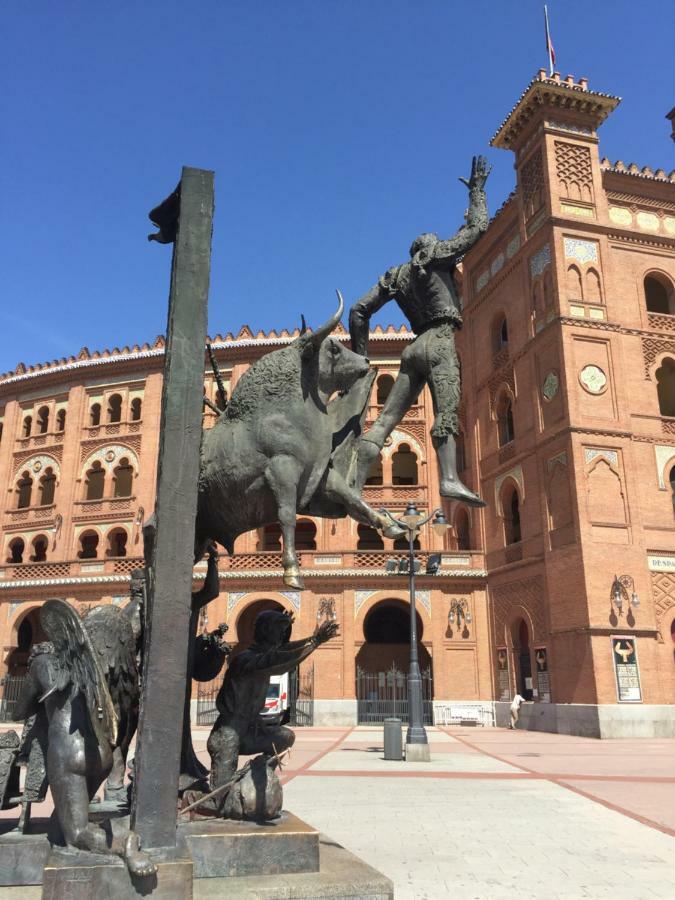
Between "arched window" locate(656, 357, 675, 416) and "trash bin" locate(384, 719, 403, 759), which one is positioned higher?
"arched window" locate(656, 357, 675, 416)

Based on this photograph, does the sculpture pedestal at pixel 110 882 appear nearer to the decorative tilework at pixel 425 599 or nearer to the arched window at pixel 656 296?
the decorative tilework at pixel 425 599

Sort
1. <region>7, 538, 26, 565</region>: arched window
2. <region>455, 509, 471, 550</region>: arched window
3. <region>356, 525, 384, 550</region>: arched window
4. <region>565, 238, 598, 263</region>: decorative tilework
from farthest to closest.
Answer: <region>7, 538, 26, 565</region>: arched window
<region>356, 525, 384, 550</region>: arched window
<region>455, 509, 471, 550</region>: arched window
<region>565, 238, 598, 263</region>: decorative tilework

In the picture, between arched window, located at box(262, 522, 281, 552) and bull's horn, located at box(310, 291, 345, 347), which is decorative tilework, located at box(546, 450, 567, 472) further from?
bull's horn, located at box(310, 291, 345, 347)

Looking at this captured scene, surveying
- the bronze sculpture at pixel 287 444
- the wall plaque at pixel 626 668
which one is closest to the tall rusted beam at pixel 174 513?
the bronze sculpture at pixel 287 444

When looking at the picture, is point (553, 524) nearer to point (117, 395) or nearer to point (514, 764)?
point (514, 764)

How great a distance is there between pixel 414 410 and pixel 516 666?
38.2 feet

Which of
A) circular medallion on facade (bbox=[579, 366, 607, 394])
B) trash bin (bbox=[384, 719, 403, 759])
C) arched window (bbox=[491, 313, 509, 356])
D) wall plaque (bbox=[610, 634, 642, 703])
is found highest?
arched window (bbox=[491, 313, 509, 356])

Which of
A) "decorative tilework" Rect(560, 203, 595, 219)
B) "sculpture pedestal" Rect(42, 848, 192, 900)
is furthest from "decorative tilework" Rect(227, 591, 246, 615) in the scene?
"sculpture pedestal" Rect(42, 848, 192, 900)

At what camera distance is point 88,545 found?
32750 mm

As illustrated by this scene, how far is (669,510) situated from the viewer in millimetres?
22188

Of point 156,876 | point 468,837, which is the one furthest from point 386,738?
point 156,876

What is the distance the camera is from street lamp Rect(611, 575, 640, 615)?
20.5 meters

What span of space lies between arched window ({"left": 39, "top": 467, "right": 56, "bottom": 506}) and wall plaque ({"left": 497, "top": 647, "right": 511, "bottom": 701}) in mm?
20958

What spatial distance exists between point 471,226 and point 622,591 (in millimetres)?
18512
